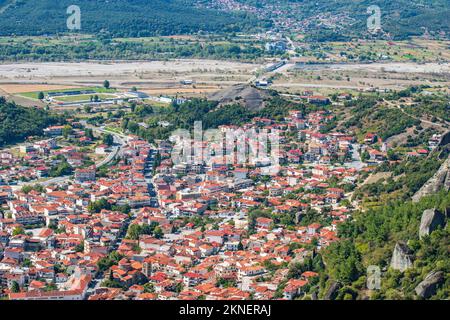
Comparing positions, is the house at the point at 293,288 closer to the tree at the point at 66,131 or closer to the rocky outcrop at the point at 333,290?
the rocky outcrop at the point at 333,290

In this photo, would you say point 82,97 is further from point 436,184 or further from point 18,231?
point 436,184

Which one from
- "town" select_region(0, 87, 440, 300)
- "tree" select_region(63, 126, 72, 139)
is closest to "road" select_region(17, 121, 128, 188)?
"town" select_region(0, 87, 440, 300)

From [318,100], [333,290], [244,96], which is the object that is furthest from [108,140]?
[333,290]

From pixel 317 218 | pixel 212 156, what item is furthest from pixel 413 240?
pixel 212 156

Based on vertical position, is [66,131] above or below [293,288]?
below

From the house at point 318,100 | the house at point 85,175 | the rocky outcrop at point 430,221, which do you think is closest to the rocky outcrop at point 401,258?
the rocky outcrop at point 430,221

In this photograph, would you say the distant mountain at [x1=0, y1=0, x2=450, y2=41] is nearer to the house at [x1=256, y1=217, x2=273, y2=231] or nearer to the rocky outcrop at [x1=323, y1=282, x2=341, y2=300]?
the house at [x1=256, y1=217, x2=273, y2=231]
